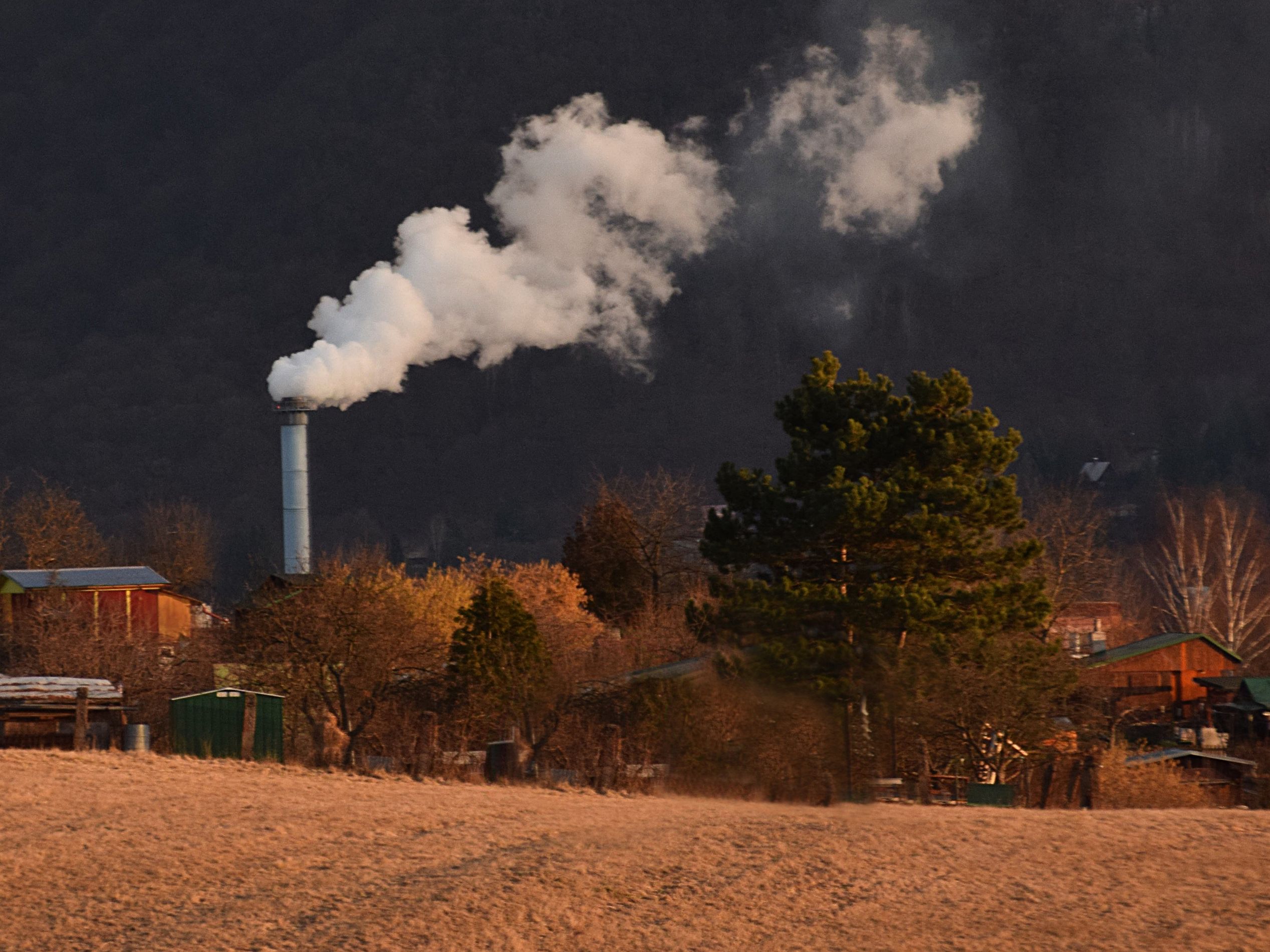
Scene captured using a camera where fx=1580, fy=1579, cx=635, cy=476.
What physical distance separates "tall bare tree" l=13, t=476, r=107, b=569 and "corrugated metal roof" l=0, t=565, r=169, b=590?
36.5ft

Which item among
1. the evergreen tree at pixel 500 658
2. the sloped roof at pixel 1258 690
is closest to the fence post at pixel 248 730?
the evergreen tree at pixel 500 658

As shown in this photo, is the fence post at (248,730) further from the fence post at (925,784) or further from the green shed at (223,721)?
the fence post at (925,784)

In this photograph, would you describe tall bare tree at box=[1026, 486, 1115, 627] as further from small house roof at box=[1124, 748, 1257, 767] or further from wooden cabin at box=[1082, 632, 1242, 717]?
small house roof at box=[1124, 748, 1257, 767]

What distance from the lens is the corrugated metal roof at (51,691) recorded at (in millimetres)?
31500

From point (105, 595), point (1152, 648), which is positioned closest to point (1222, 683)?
point (1152, 648)

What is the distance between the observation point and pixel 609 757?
98.8 feet

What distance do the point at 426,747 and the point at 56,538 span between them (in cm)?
5508

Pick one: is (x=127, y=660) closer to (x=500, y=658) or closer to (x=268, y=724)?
(x=268, y=724)

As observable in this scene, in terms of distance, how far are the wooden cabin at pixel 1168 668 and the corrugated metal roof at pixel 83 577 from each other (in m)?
36.8

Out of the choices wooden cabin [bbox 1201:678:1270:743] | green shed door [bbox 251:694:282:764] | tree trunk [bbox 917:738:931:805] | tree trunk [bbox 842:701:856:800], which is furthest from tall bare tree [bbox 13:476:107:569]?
tree trunk [bbox 917:738:931:805]

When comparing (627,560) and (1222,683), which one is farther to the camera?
(627,560)

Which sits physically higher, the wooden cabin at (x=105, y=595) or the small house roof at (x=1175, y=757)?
the wooden cabin at (x=105, y=595)

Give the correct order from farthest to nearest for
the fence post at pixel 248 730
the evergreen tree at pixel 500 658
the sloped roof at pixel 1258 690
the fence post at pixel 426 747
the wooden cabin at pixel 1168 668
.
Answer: the wooden cabin at pixel 1168 668
the sloped roof at pixel 1258 690
the evergreen tree at pixel 500 658
the fence post at pixel 248 730
the fence post at pixel 426 747

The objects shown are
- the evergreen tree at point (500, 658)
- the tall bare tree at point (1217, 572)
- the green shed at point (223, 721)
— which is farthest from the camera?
the tall bare tree at point (1217, 572)
